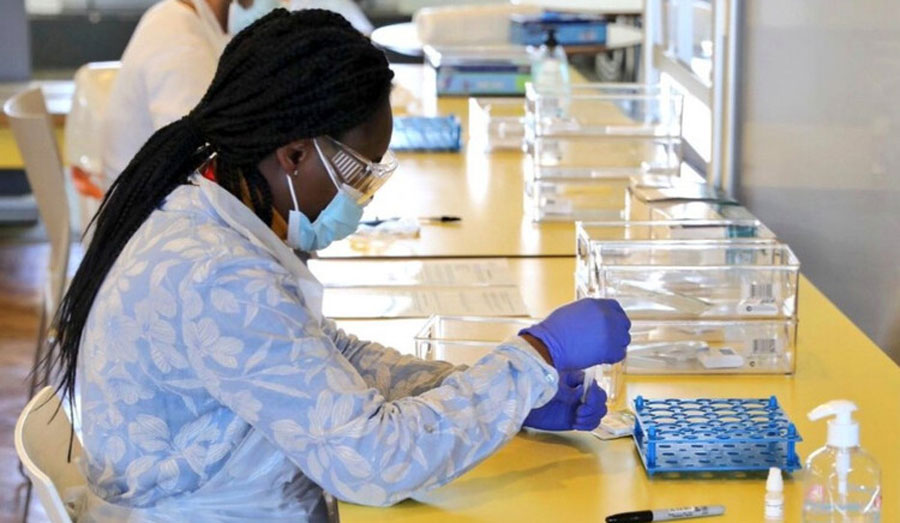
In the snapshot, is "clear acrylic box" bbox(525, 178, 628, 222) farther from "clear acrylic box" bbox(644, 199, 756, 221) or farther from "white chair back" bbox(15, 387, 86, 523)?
"white chair back" bbox(15, 387, 86, 523)

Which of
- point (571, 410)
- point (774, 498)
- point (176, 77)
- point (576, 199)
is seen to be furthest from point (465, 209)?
point (774, 498)

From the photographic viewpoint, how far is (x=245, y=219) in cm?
142

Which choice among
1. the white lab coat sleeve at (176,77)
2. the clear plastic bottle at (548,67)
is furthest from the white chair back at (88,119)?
the clear plastic bottle at (548,67)

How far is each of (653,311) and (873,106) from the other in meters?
0.62

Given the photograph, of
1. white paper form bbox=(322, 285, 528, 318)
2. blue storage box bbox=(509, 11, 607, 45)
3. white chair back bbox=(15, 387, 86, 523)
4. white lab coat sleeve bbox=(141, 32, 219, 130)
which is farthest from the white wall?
blue storage box bbox=(509, 11, 607, 45)

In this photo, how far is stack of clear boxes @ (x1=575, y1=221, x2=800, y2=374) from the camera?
69.2 inches

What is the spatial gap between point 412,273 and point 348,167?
0.83 meters

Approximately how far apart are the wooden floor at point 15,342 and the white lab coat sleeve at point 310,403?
2.01 metres

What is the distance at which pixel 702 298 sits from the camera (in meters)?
1.82

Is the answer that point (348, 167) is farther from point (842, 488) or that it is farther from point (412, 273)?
point (412, 273)

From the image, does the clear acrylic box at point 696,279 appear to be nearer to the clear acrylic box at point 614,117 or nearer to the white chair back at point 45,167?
the clear acrylic box at point 614,117

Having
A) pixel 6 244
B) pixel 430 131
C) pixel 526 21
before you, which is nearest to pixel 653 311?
pixel 430 131

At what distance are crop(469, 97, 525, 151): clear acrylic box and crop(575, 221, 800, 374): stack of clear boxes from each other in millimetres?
1487

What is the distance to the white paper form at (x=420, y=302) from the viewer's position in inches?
80.6
